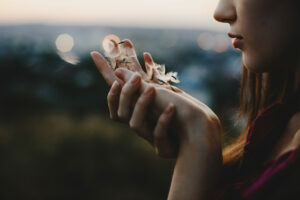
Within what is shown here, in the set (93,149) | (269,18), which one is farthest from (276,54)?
(93,149)

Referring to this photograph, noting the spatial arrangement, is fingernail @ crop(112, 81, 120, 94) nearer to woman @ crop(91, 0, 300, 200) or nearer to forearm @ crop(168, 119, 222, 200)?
woman @ crop(91, 0, 300, 200)

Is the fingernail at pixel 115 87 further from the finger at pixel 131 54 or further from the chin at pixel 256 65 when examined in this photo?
the chin at pixel 256 65

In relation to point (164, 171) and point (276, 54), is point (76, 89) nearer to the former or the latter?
point (164, 171)

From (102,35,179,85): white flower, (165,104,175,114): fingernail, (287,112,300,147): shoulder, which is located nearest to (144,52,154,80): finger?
(102,35,179,85): white flower

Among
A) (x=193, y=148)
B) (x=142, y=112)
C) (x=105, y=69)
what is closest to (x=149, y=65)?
(x=105, y=69)

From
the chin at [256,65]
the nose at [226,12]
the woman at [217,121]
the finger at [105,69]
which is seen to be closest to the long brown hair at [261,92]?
the woman at [217,121]

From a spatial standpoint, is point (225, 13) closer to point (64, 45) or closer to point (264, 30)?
point (264, 30)
